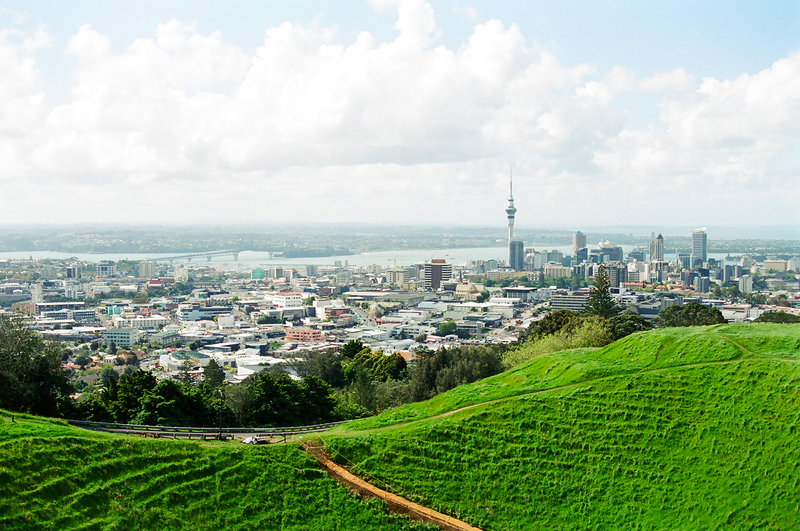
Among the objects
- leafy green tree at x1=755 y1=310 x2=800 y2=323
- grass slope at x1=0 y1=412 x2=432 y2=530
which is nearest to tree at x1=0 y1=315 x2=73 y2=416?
grass slope at x1=0 y1=412 x2=432 y2=530

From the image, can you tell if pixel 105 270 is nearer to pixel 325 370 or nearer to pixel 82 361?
pixel 82 361

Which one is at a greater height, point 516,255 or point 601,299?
point 601,299

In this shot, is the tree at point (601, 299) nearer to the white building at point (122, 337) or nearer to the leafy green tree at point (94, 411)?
the leafy green tree at point (94, 411)

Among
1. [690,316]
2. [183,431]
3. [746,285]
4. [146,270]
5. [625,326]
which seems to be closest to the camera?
[183,431]

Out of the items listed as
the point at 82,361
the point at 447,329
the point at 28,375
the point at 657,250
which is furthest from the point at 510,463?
the point at 657,250

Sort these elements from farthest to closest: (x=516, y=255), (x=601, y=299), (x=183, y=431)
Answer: (x=516, y=255) → (x=601, y=299) → (x=183, y=431)

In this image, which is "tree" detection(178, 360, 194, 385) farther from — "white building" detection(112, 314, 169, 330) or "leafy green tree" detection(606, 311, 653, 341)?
"white building" detection(112, 314, 169, 330)
